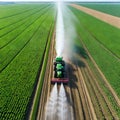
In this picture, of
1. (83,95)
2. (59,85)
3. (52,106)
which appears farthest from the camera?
(59,85)

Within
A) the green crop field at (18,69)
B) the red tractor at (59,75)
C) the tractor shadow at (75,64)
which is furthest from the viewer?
the tractor shadow at (75,64)

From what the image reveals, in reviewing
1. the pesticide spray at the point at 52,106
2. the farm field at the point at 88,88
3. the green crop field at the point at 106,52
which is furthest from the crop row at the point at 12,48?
the green crop field at the point at 106,52

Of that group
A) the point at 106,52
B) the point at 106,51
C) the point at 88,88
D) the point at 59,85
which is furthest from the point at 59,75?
the point at 106,51

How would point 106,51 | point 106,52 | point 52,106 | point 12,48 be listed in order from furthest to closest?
point 106,51
point 12,48
point 106,52
point 52,106

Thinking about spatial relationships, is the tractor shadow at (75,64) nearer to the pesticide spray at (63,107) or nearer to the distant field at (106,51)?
the pesticide spray at (63,107)

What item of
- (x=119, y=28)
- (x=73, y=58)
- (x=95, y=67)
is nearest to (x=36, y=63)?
(x=73, y=58)

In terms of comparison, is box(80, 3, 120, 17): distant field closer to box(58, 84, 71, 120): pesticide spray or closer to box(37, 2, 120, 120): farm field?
box(37, 2, 120, 120): farm field

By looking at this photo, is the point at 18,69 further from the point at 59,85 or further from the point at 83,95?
the point at 83,95

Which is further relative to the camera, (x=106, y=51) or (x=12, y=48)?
(x=106, y=51)

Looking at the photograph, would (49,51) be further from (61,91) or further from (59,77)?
(61,91)
